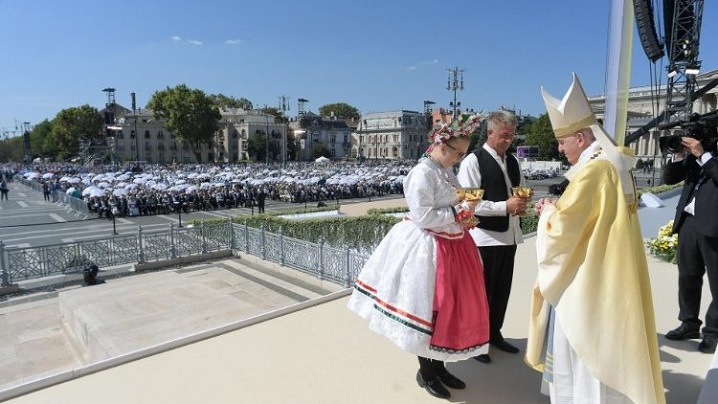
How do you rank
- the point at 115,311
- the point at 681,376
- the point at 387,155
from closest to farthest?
the point at 681,376
the point at 115,311
the point at 387,155

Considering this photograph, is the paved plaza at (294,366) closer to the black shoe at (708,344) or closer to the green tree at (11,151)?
the black shoe at (708,344)

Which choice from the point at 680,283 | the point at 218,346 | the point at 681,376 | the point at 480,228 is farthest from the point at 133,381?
the point at 680,283

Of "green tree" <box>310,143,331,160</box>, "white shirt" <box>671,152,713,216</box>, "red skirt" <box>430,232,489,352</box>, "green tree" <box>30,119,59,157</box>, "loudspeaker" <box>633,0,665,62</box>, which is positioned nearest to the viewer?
"red skirt" <box>430,232,489,352</box>

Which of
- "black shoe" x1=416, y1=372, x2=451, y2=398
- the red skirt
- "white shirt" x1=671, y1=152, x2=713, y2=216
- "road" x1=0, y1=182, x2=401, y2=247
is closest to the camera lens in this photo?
"white shirt" x1=671, y1=152, x2=713, y2=216

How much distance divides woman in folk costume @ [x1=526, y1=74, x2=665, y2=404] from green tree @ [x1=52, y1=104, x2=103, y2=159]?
92.3 meters

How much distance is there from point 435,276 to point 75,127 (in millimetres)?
95896

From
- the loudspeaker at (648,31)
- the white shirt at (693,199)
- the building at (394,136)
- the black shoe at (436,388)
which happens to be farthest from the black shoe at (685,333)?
the building at (394,136)

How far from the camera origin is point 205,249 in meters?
12.4

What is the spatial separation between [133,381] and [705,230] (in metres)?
4.48

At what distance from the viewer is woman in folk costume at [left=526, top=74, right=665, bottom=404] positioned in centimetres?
213

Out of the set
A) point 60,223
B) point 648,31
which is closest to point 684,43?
point 648,31

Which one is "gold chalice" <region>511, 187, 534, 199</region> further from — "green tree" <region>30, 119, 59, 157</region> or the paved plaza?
"green tree" <region>30, 119, 59, 157</region>

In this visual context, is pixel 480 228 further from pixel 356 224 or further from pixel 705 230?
pixel 356 224

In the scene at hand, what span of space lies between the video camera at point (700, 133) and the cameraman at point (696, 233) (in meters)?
0.04
